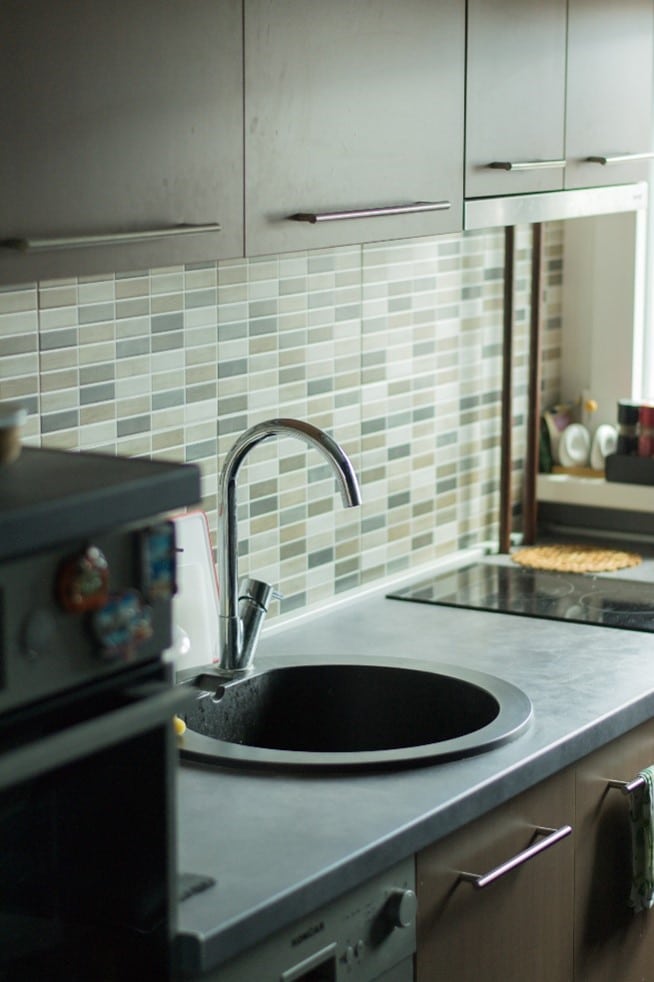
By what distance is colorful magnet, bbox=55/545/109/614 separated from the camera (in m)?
1.31

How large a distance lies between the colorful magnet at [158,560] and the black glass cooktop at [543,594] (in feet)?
4.64

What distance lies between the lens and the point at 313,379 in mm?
2686

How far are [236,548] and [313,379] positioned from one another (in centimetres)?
50

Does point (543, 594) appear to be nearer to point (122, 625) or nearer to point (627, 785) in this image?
point (627, 785)

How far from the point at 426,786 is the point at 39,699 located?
744mm

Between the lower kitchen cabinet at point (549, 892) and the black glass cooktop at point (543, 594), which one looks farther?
the black glass cooktop at point (543, 594)

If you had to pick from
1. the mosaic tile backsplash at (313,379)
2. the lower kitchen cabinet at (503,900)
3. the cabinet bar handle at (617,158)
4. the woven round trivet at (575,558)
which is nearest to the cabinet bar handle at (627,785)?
the lower kitchen cabinet at (503,900)

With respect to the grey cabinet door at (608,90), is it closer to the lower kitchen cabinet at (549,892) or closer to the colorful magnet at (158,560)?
the lower kitchen cabinet at (549,892)

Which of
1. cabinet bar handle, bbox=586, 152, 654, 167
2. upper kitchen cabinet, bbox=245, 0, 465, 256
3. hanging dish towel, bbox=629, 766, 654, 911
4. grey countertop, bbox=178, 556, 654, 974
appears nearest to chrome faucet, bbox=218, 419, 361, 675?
grey countertop, bbox=178, 556, 654, 974

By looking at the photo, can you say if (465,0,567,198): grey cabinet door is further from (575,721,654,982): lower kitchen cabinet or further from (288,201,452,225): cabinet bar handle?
(575,721,654,982): lower kitchen cabinet

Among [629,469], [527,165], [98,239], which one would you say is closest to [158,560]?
[98,239]

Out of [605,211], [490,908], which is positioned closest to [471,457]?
[605,211]

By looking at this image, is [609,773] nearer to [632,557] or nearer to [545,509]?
[632,557]

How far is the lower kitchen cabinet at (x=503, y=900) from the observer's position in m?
1.92
